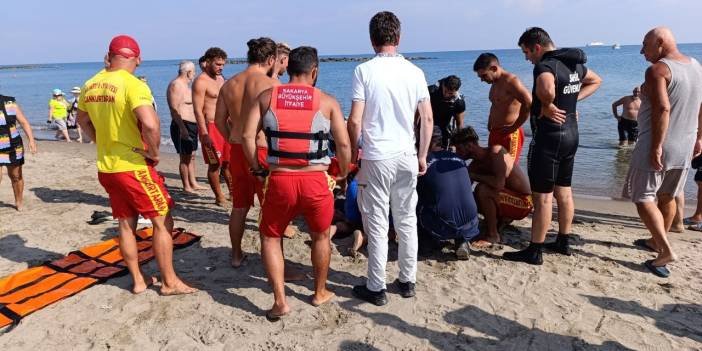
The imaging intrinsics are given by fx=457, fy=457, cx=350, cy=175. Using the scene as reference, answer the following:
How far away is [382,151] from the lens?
3.19 metres

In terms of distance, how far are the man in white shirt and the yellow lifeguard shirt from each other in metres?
1.55

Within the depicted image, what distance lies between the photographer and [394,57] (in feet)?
10.4

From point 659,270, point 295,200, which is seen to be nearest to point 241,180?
point 295,200

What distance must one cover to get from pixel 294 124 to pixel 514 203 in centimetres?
269

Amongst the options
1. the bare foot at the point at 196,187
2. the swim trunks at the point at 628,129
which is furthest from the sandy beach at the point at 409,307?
the swim trunks at the point at 628,129

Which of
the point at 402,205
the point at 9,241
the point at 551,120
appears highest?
the point at 551,120

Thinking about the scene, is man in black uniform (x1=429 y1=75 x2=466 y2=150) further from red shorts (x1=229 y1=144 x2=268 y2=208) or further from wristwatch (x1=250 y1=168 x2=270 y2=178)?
wristwatch (x1=250 y1=168 x2=270 y2=178)

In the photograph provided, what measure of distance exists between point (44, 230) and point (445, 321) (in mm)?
4622

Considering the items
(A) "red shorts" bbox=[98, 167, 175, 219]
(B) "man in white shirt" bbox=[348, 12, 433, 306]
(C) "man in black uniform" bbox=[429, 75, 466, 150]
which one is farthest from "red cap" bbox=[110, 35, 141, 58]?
(C) "man in black uniform" bbox=[429, 75, 466, 150]

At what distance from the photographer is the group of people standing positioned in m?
3.03

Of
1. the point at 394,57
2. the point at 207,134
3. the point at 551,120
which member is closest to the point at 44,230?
the point at 207,134

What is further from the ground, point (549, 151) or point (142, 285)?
point (549, 151)

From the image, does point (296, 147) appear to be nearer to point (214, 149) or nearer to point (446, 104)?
point (214, 149)

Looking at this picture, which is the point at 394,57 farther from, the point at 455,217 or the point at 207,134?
the point at 207,134
